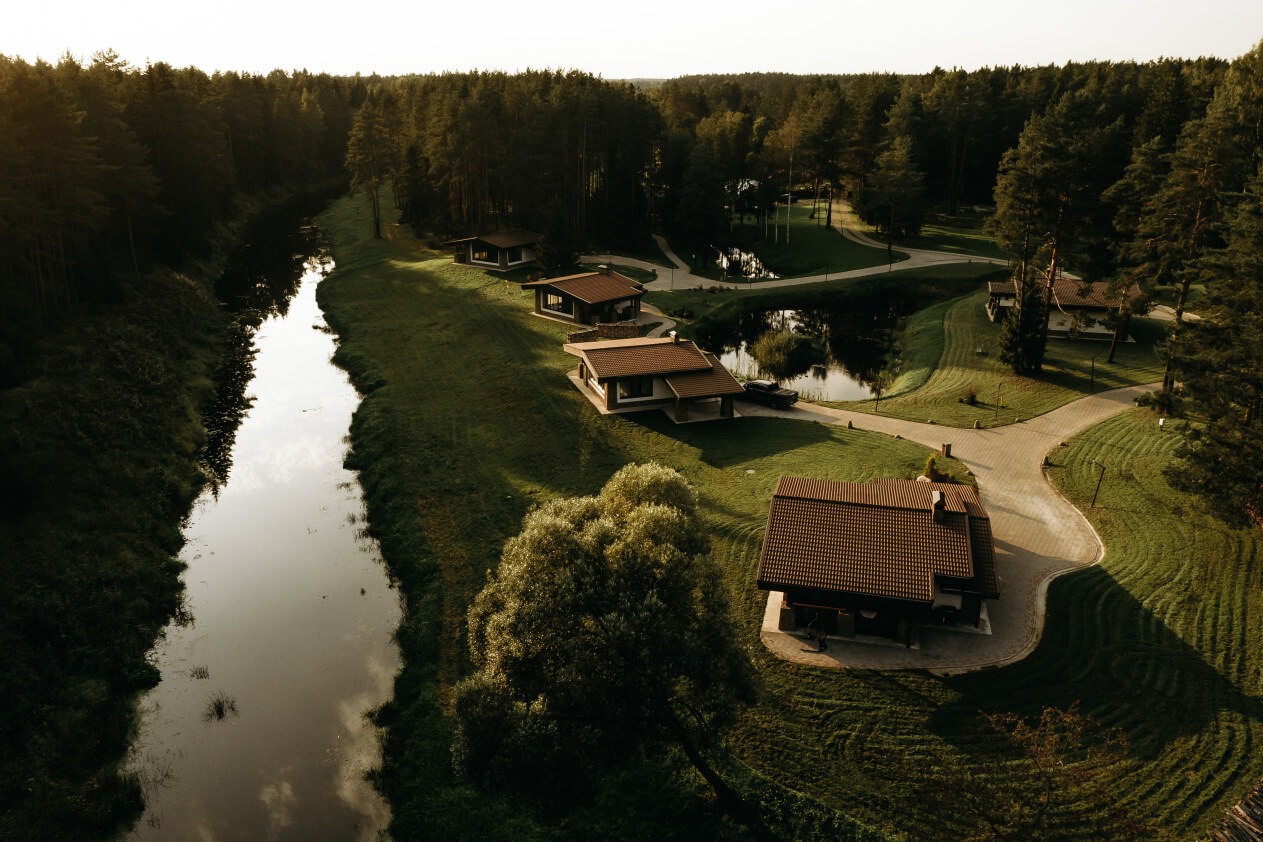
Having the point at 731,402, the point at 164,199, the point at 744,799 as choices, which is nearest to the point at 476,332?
the point at 731,402

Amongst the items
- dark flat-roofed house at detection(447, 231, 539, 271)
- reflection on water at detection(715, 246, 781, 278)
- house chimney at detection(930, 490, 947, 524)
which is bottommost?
house chimney at detection(930, 490, 947, 524)

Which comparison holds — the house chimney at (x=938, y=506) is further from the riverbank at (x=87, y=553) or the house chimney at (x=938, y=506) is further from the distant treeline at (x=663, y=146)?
the distant treeline at (x=663, y=146)

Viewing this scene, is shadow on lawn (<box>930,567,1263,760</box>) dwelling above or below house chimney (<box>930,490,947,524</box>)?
below

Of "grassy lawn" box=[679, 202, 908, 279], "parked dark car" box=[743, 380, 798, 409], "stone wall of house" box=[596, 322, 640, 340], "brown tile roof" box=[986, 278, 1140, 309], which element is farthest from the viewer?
"grassy lawn" box=[679, 202, 908, 279]

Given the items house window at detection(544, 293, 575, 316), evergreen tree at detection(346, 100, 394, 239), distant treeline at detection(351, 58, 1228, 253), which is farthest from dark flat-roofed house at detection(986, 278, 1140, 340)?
evergreen tree at detection(346, 100, 394, 239)

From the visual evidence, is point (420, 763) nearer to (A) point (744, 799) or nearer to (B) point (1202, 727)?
(A) point (744, 799)

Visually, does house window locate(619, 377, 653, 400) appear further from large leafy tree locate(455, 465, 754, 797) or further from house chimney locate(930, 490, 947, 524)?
large leafy tree locate(455, 465, 754, 797)

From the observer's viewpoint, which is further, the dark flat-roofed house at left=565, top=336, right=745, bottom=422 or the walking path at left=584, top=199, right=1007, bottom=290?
the walking path at left=584, top=199, right=1007, bottom=290
